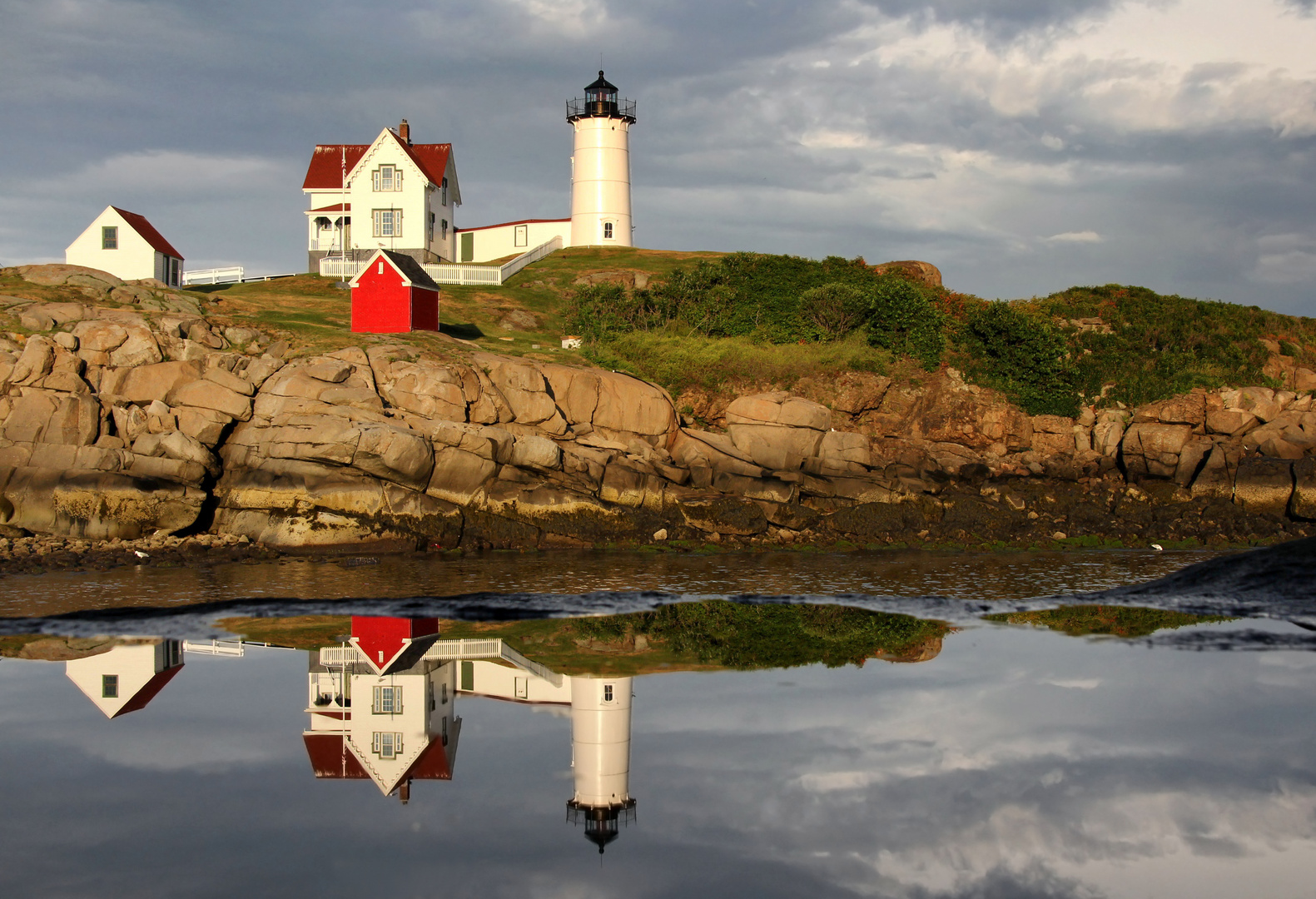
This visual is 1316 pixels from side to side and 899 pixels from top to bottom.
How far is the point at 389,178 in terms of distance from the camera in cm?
4800

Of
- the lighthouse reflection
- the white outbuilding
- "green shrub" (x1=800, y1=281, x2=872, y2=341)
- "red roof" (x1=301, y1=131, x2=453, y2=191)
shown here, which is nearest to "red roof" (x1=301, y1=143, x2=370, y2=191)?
"red roof" (x1=301, y1=131, x2=453, y2=191)

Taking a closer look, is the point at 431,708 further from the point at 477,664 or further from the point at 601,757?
the point at 601,757

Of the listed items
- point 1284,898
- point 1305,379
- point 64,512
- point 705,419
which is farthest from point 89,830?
point 1305,379

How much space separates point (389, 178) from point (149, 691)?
130 feet

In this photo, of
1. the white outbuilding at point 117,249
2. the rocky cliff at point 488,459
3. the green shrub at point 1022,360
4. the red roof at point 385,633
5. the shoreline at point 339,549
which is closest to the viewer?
the red roof at point 385,633

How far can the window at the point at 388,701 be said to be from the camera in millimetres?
11594

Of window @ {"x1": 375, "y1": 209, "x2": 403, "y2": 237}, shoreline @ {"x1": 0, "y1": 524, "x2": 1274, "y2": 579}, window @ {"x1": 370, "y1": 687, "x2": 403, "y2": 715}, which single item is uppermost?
window @ {"x1": 375, "y1": 209, "x2": 403, "y2": 237}

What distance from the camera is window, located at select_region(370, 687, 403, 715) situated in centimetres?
1159

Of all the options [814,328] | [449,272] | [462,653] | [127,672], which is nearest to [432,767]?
[462,653]

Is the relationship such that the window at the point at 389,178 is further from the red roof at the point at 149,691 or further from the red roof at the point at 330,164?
the red roof at the point at 149,691

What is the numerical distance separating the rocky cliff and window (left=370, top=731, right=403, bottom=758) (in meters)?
14.9

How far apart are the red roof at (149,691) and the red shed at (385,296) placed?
72.5ft

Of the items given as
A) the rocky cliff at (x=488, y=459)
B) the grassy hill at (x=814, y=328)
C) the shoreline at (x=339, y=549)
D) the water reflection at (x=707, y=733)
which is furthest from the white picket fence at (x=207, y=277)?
the water reflection at (x=707, y=733)

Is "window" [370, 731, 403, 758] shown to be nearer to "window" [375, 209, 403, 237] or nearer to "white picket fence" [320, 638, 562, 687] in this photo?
"white picket fence" [320, 638, 562, 687]
